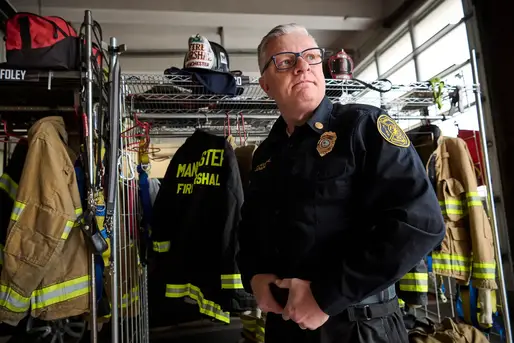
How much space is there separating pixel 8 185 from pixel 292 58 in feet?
5.85

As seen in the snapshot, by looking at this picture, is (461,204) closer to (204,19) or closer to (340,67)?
(340,67)

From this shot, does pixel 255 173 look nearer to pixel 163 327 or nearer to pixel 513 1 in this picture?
pixel 513 1

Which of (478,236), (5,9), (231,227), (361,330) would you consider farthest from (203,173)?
(5,9)

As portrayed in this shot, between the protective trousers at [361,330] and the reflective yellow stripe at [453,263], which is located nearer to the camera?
the protective trousers at [361,330]

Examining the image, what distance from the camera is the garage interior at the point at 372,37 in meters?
2.59

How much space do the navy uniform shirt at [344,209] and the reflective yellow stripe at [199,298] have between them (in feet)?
2.83

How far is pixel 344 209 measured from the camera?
100 centimetres

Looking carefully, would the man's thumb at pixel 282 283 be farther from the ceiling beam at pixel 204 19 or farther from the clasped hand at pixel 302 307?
the ceiling beam at pixel 204 19

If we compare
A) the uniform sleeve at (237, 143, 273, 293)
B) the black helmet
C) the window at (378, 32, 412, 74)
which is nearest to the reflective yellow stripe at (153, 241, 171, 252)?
the uniform sleeve at (237, 143, 273, 293)

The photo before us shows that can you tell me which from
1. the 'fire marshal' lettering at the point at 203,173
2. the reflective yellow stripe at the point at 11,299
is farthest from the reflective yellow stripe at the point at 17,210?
the 'fire marshal' lettering at the point at 203,173

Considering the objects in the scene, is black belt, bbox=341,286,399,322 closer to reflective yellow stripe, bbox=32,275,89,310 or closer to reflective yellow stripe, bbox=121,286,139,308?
reflective yellow stripe, bbox=32,275,89,310

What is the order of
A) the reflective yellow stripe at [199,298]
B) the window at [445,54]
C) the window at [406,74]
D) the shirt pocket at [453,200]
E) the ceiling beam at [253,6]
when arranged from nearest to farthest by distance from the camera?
the reflective yellow stripe at [199,298]
the shirt pocket at [453,200]
the window at [445,54]
the ceiling beam at [253,6]
the window at [406,74]

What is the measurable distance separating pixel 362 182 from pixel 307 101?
330mm

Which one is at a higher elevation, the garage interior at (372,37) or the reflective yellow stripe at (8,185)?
the garage interior at (372,37)
